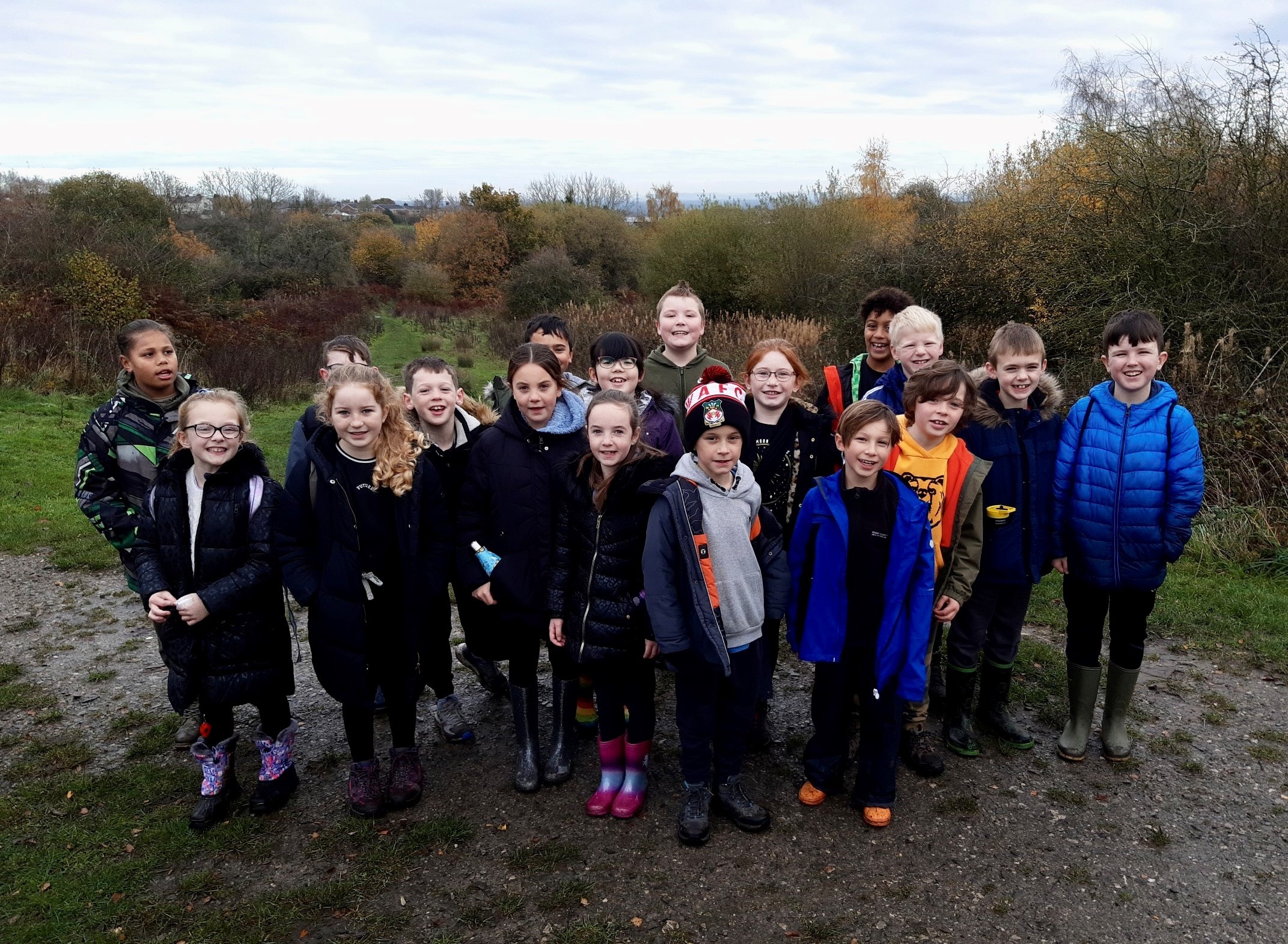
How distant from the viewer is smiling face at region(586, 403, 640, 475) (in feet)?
10.4

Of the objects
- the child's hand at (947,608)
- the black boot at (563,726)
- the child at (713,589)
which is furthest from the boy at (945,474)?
the black boot at (563,726)

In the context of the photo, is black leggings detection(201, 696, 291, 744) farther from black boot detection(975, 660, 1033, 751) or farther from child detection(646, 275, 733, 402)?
black boot detection(975, 660, 1033, 751)

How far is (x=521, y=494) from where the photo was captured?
11.4 feet

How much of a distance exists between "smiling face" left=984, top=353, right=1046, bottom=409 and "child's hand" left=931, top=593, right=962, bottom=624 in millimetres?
978

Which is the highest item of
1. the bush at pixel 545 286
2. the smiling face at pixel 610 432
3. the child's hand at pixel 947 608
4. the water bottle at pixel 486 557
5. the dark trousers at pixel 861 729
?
the bush at pixel 545 286

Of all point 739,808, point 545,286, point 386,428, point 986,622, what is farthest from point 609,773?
point 545,286

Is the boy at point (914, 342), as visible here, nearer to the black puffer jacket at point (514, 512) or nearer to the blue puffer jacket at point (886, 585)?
the blue puffer jacket at point (886, 585)

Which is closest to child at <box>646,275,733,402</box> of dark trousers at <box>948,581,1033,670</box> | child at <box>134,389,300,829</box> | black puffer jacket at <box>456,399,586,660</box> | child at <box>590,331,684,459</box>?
child at <box>590,331,684,459</box>

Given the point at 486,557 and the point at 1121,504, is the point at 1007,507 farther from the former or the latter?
the point at 486,557

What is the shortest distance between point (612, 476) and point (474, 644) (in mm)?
1229

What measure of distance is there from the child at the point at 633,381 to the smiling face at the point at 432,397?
714 millimetres

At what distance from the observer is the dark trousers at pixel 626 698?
3.42m

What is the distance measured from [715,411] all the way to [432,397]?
56.5 inches

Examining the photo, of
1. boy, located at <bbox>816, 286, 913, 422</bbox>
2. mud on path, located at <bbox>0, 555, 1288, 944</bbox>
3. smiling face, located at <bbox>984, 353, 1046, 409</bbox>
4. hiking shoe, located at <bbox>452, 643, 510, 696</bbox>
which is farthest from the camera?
hiking shoe, located at <bbox>452, 643, 510, 696</bbox>
